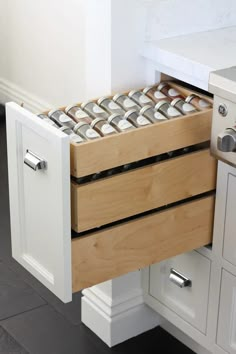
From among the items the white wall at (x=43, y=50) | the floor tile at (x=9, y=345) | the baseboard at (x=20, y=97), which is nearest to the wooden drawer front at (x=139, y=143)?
the floor tile at (x=9, y=345)

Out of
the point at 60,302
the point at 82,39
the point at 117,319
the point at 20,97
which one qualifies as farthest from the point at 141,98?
the point at 20,97

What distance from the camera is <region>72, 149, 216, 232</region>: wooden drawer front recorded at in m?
1.62

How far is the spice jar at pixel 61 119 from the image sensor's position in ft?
5.55

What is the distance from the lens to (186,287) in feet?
6.65

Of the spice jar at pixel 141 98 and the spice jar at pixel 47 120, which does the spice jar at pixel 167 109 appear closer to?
the spice jar at pixel 141 98

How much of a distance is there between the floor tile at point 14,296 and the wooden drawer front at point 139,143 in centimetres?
87

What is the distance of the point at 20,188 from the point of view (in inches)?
67.8

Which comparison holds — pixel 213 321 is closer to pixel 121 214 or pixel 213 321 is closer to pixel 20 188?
pixel 121 214

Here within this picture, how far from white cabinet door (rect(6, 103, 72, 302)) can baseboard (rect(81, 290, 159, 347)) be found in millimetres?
469

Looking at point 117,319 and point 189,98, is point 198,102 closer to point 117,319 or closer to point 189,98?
point 189,98

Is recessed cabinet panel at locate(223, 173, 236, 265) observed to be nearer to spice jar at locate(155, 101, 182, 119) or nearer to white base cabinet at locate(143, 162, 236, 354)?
white base cabinet at locate(143, 162, 236, 354)

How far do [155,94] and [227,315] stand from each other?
0.59 metres

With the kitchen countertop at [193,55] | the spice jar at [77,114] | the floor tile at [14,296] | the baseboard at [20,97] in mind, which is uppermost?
the kitchen countertop at [193,55]

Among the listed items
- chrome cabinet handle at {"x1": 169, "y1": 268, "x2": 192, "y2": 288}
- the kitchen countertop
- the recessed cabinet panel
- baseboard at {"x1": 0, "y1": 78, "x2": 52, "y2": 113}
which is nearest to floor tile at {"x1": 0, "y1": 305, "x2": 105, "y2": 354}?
chrome cabinet handle at {"x1": 169, "y1": 268, "x2": 192, "y2": 288}
